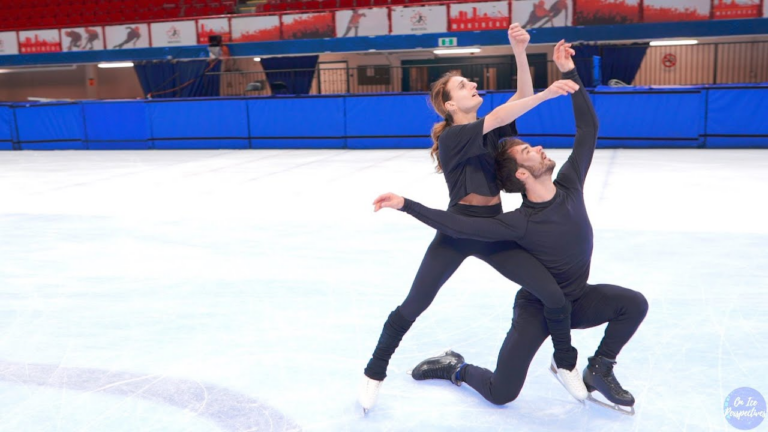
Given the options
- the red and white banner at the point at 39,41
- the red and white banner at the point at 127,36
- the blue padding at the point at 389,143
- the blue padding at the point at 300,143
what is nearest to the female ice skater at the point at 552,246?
the blue padding at the point at 389,143

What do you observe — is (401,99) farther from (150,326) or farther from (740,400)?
(740,400)

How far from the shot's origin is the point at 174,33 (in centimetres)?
2023

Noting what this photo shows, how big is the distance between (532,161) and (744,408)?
4.27ft

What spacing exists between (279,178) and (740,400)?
845cm

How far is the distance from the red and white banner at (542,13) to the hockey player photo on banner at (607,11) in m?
0.28

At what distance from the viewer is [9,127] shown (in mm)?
17969

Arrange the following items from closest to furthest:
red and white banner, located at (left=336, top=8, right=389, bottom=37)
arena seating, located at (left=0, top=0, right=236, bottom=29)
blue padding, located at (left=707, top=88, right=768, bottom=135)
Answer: blue padding, located at (left=707, top=88, right=768, bottom=135) → red and white banner, located at (left=336, top=8, right=389, bottom=37) → arena seating, located at (left=0, top=0, right=236, bottom=29)

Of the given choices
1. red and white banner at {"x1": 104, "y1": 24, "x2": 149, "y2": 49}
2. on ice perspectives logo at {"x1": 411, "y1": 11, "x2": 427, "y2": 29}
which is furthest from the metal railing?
red and white banner at {"x1": 104, "y1": 24, "x2": 149, "y2": 49}

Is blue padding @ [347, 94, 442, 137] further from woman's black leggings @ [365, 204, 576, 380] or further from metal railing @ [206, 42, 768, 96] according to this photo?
woman's black leggings @ [365, 204, 576, 380]

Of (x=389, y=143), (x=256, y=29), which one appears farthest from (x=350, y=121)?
(x=256, y=29)

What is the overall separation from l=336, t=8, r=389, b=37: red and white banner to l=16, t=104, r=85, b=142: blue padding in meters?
7.20

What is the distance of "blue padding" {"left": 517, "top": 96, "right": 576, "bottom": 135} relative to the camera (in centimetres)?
1418

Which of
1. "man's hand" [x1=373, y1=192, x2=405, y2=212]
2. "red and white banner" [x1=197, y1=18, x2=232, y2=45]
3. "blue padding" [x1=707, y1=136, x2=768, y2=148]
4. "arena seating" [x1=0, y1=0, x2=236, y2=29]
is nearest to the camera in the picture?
"man's hand" [x1=373, y1=192, x2=405, y2=212]

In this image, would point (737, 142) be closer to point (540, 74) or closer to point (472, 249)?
point (540, 74)
